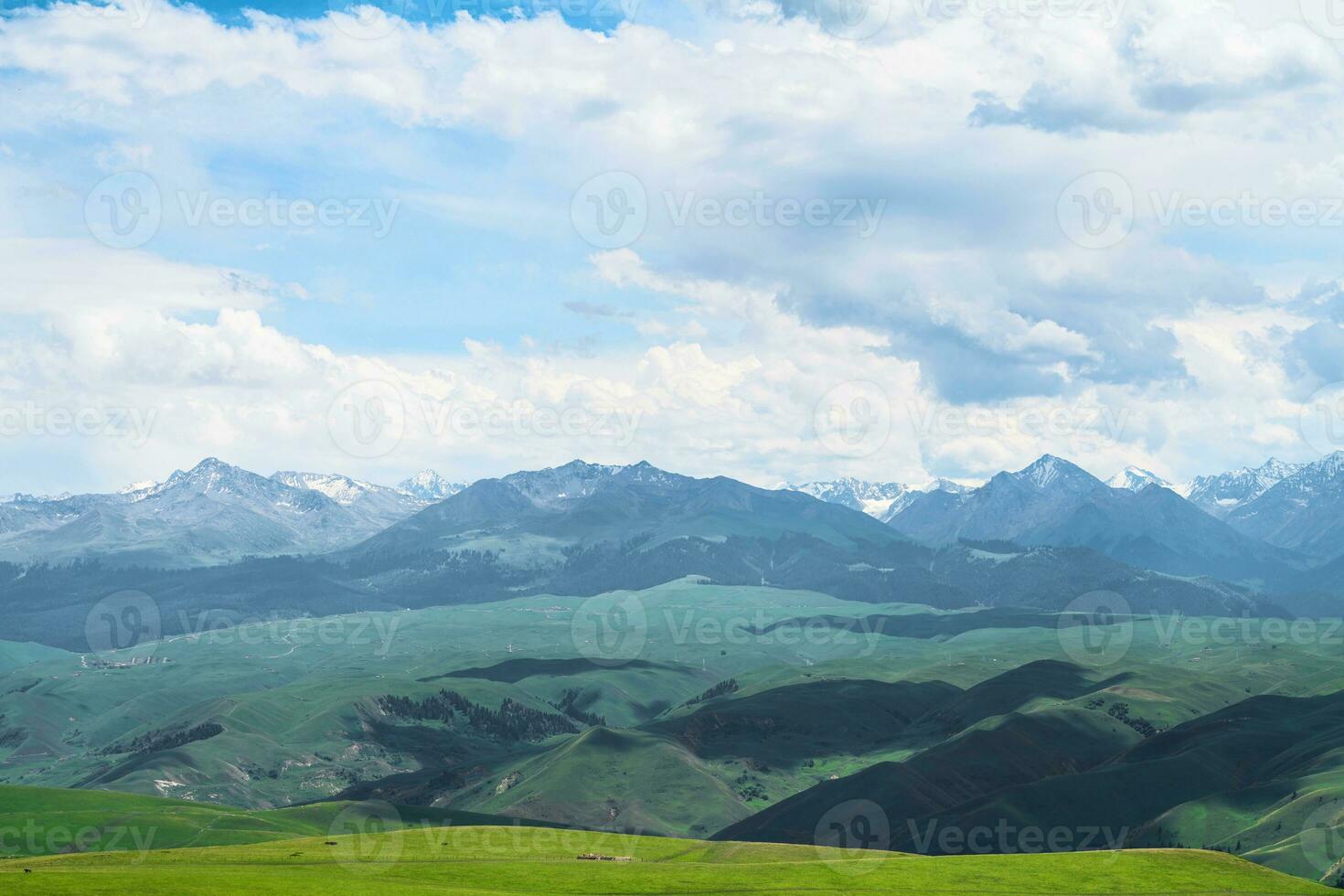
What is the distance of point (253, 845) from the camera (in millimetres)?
164125

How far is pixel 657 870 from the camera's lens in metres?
141

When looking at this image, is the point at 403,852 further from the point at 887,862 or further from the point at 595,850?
the point at 887,862

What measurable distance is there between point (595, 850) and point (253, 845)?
147 feet

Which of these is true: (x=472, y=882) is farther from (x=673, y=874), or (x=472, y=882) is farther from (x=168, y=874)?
(x=168, y=874)

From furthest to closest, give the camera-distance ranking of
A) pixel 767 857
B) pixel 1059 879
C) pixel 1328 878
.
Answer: pixel 1328 878
pixel 767 857
pixel 1059 879

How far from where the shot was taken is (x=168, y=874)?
110 metres

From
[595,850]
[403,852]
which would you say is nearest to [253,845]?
[403,852]

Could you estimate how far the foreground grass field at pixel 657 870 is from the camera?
125375 millimetres

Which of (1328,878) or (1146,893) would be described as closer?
(1146,893)

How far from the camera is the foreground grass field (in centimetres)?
12538

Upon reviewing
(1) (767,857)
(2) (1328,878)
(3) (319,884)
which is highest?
(3) (319,884)

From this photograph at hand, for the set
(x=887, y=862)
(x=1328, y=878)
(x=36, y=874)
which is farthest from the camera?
(x=1328, y=878)

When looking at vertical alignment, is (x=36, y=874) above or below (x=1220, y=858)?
above

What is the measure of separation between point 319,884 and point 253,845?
57.9m
